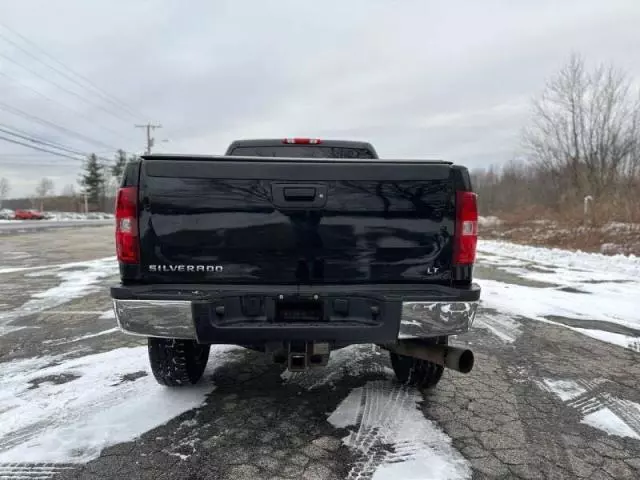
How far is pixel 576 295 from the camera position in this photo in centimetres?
749

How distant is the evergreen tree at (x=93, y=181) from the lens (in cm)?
8612

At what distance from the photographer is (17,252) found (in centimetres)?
1512

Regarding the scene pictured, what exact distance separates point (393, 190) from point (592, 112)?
3030 cm

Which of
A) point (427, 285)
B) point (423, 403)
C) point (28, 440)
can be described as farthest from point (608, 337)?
point (28, 440)

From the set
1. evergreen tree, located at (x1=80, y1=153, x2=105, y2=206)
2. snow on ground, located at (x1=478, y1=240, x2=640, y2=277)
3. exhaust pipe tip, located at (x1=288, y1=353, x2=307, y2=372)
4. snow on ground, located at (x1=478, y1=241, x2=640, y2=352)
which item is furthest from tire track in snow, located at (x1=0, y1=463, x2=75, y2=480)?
evergreen tree, located at (x1=80, y1=153, x2=105, y2=206)

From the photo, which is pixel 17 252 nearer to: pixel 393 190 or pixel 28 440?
pixel 28 440

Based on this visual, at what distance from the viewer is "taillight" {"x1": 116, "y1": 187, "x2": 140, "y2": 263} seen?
8.45ft

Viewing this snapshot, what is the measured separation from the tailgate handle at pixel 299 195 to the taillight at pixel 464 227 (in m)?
0.81

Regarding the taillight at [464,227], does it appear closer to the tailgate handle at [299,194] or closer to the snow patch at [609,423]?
the tailgate handle at [299,194]

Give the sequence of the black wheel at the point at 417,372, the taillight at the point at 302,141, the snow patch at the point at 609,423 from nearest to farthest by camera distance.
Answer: the snow patch at the point at 609,423
the black wheel at the point at 417,372
the taillight at the point at 302,141

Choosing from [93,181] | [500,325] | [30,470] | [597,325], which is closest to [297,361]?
[30,470]

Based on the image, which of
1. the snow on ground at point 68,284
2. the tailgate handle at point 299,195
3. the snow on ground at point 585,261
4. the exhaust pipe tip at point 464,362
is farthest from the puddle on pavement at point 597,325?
the snow on ground at point 68,284

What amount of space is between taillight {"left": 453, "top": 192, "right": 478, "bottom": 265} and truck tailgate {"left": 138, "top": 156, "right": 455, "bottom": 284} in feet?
0.15

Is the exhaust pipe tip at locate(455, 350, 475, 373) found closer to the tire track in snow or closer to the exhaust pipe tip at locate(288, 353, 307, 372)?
the exhaust pipe tip at locate(288, 353, 307, 372)
